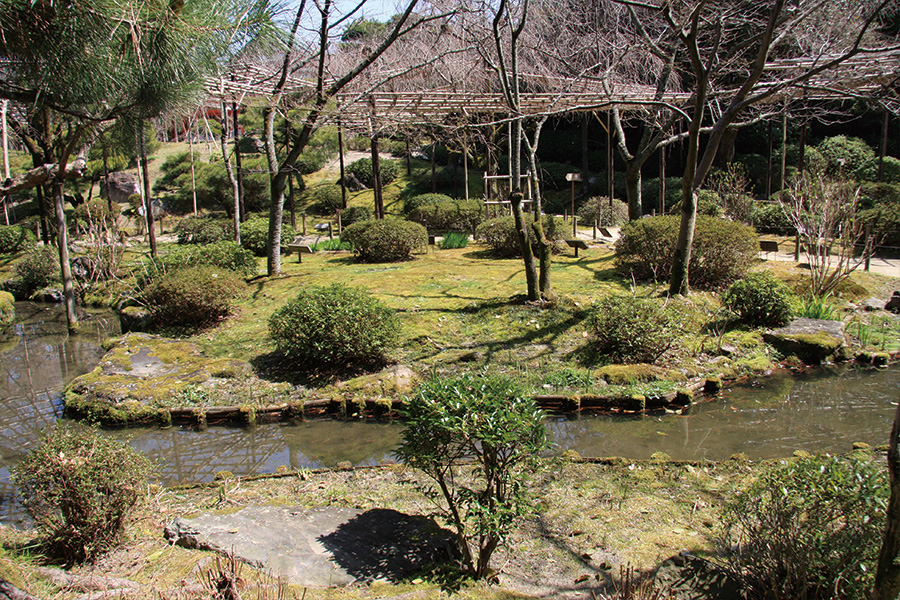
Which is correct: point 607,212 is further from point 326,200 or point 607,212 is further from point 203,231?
point 203,231

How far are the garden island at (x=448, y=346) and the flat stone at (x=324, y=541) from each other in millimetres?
27

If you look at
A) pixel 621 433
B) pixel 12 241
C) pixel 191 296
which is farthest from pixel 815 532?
pixel 12 241

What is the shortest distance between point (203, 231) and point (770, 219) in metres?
15.9

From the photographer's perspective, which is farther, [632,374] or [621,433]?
[632,374]

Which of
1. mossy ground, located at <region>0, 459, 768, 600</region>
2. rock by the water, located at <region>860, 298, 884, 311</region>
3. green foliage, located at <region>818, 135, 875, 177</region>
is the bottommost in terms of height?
mossy ground, located at <region>0, 459, 768, 600</region>

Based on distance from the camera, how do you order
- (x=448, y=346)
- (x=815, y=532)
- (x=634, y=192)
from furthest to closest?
1. (x=634, y=192)
2. (x=448, y=346)
3. (x=815, y=532)

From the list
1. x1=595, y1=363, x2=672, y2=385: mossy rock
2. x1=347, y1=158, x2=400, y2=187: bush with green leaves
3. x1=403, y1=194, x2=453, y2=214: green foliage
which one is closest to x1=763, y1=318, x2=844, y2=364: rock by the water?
x1=595, y1=363, x2=672, y2=385: mossy rock

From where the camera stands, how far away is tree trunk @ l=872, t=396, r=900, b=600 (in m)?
2.59

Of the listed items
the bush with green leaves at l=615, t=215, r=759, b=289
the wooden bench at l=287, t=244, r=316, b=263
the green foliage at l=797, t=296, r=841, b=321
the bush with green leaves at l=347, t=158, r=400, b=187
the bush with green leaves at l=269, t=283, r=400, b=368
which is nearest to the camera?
the bush with green leaves at l=269, t=283, r=400, b=368

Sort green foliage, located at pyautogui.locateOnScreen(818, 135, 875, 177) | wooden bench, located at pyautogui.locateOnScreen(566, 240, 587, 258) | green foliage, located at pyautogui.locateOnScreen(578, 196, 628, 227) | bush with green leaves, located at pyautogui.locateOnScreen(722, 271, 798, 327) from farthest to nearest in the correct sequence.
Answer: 1. green foliage, located at pyautogui.locateOnScreen(818, 135, 875, 177)
2. green foliage, located at pyautogui.locateOnScreen(578, 196, 628, 227)
3. wooden bench, located at pyautogui.locateOnScreen(566, 240, 587, 258)
4. bush with green leaves, located at pyautogui.locateOnScreen(722, 271, 798, 327)

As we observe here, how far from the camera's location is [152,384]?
819 cm

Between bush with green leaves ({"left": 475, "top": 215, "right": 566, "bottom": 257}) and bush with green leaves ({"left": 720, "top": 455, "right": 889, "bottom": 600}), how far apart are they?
10.9 m

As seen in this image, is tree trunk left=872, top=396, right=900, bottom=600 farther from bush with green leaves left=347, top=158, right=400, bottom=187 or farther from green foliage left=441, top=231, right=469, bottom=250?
bush with green leaves left=347, top=158, right=400, bottom=187

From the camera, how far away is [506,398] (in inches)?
155
